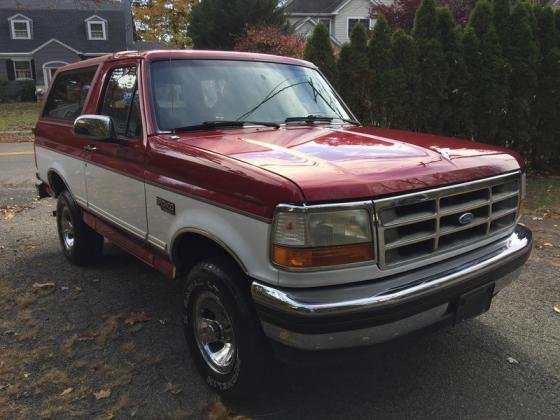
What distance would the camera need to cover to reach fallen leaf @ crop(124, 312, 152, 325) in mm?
4070

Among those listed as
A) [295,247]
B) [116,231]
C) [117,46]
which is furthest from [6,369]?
[117,46]

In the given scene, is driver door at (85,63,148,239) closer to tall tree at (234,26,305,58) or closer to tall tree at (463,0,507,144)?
tall tree at (463,0,507,144)

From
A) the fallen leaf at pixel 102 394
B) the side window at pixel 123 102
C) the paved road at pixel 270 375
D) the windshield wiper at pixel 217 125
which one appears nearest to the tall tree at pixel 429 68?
the paved road at pixel 270 375

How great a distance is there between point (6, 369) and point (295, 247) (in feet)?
7.42

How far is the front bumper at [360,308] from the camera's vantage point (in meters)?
2.39

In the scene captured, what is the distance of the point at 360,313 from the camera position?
7.89 feet

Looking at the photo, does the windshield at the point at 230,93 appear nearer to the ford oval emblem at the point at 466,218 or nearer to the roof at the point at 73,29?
the ford oval emblem at the point at 466,218

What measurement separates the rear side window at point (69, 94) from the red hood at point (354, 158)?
1.83m

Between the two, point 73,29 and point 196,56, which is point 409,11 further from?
point 73,29

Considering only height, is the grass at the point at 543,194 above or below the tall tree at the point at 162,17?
below

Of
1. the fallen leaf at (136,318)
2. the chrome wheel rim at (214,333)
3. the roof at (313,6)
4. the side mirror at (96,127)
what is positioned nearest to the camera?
the chrome wheel rim at (214,333)

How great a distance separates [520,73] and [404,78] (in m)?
1.90

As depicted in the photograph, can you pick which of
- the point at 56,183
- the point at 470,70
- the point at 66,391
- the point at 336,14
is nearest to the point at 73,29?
the point at 336,14

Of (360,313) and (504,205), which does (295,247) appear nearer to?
(360,313)
